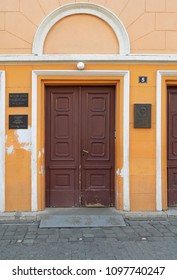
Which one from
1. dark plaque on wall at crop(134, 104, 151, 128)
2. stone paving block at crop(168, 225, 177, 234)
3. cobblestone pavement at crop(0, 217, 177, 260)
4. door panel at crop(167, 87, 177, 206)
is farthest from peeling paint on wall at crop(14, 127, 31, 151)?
stone paving block at crop(168, 225, 177, 234)

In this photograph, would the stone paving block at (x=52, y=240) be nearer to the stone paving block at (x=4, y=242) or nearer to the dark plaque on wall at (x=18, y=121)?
the stone paving block at (x=4, y=242)

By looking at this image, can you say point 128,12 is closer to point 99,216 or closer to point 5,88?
point 5,88

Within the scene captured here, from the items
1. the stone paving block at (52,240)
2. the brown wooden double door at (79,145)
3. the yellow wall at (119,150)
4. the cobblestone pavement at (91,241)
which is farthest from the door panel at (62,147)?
the stone paving block at (52,240)

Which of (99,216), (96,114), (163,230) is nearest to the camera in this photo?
(163,230)

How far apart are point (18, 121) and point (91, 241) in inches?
102

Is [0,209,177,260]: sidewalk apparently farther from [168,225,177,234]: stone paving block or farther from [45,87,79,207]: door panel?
[45,87,79,207]: door panel

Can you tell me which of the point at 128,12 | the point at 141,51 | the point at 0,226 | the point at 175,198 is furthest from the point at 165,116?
the point at 0,226

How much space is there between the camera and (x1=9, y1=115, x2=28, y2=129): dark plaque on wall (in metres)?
5.59

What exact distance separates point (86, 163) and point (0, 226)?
1.96 m

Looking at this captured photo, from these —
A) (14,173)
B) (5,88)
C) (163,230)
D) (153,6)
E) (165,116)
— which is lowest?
(163,230)

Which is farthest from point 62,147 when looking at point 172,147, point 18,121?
point 172,147

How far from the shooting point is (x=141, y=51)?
5.63m

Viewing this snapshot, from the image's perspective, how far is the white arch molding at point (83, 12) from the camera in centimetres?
554

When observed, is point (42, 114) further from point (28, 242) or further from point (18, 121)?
point (28, 242)
